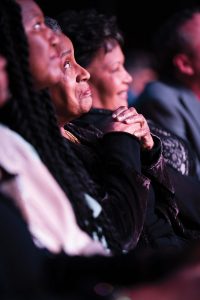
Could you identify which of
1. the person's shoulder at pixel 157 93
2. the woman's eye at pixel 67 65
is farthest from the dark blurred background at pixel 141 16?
the woman's eye at pixel 67 65

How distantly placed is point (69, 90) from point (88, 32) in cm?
71

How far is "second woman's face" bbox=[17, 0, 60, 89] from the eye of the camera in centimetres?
219

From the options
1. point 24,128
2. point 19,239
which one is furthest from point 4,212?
point 24,128

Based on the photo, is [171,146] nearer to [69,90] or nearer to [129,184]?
[69,90]

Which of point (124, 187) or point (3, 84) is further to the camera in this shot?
point (124, 187)

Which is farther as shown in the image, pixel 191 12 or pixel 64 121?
pixel 191 12

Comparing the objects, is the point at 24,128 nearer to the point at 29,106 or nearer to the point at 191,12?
the point at 29,106

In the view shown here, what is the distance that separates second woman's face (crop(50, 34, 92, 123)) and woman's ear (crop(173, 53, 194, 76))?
1683mm

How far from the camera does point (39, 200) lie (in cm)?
188

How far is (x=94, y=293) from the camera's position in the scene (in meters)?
1.57

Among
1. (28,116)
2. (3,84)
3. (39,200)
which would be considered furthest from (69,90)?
(39,200)

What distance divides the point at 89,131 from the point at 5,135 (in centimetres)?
96

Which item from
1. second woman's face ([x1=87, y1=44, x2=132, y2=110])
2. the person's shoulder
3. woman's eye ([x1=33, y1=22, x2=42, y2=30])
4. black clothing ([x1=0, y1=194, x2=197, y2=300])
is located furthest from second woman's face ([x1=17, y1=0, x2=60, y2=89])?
the person's shoulder

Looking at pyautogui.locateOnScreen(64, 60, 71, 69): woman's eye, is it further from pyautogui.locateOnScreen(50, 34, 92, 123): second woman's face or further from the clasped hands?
the clasped hands
